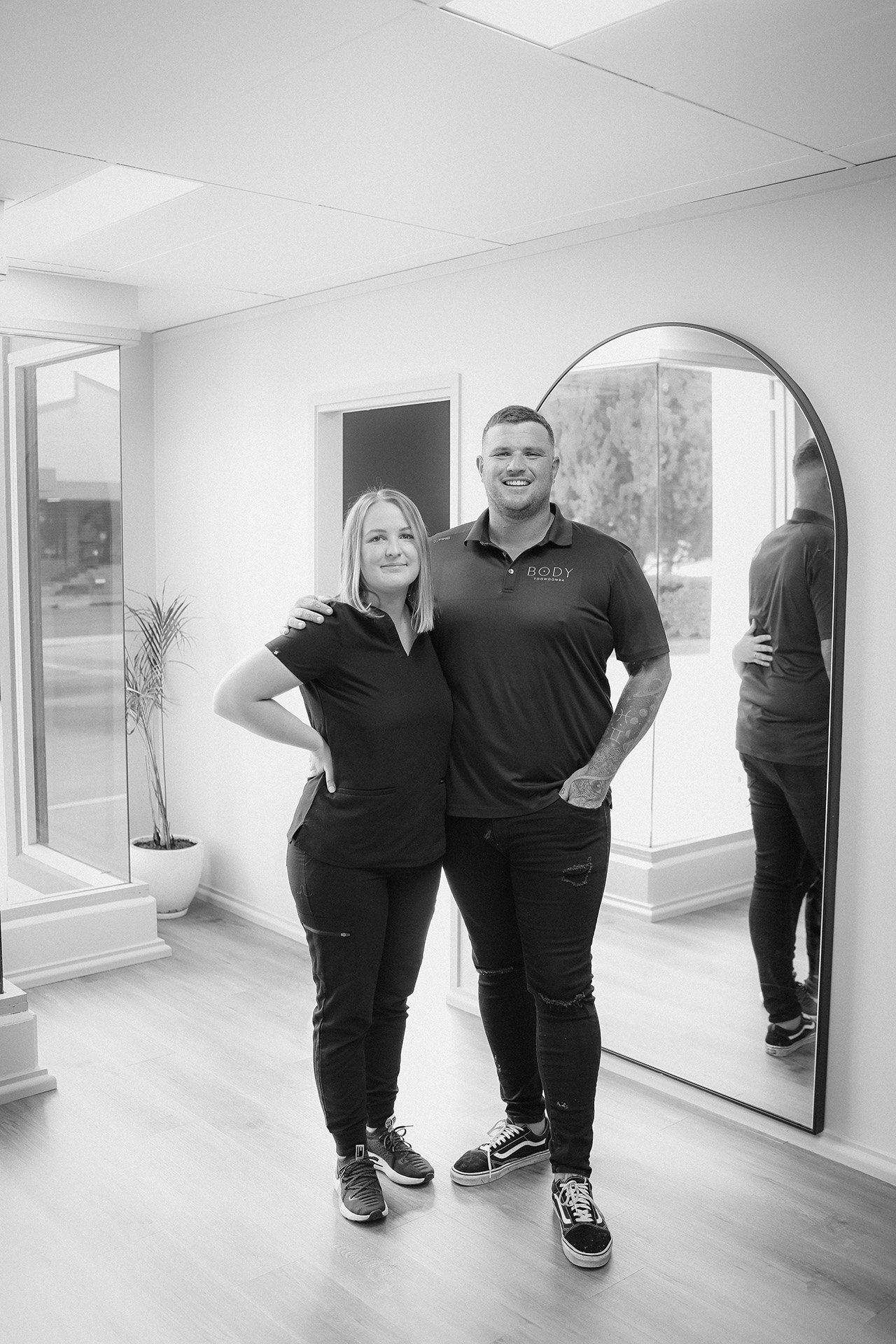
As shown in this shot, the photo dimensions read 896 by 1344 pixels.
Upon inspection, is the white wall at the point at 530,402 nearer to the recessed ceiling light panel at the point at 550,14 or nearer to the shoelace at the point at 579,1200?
the shoelace at the point at 579,1200

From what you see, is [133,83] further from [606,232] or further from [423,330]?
[423,330]

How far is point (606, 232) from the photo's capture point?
331 cm

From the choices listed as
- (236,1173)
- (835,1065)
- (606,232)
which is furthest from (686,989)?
(606,232)

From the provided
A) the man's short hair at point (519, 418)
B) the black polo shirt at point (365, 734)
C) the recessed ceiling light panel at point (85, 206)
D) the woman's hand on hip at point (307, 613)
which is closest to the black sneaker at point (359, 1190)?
the black polo shirt at point (365, 734)

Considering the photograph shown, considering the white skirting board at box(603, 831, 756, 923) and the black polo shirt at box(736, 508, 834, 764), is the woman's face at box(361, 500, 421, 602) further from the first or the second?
the white skirting board at box(603, 831, 756, 923)

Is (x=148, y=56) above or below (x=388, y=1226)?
above

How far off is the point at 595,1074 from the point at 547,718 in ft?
2.58

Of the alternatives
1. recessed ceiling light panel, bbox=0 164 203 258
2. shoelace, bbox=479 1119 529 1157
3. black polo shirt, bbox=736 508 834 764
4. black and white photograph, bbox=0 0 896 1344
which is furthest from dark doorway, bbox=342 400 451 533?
shoelace, bbox=479 1119 529 1157

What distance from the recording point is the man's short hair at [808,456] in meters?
2.85

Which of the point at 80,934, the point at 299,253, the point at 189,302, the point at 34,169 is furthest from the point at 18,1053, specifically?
the point at 189,302

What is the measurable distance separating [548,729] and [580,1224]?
1.04m

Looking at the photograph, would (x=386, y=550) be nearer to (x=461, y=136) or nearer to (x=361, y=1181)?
(x=461, y=136)

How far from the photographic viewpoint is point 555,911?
102 inches

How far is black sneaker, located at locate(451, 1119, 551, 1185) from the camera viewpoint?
9.24 ft
